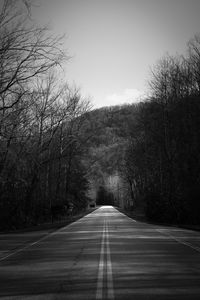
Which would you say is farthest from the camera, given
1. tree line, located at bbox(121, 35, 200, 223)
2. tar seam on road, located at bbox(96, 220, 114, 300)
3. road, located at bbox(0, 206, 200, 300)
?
tree line, located at bbox(121, 35, 200, 223)

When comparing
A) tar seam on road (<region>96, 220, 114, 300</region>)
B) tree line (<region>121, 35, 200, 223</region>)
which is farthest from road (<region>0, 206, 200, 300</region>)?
tree line (<region>121, 35, 200, 223</region>)

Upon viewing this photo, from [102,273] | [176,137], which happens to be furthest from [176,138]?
[102,273]

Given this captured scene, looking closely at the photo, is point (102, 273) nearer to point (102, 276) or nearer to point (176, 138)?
point (102, 276)

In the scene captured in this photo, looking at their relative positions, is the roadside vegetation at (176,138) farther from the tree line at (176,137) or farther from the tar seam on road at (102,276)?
the tar seam on road at (102,276)

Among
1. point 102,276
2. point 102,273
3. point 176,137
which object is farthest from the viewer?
point 176,137

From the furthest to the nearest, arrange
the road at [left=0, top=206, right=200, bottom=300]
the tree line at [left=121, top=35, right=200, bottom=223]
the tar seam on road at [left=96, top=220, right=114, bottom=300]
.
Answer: the tree line at [left=121, top=35, right=200, bottom=223] < the road at [left=0, top=206, right=200, bottom=300] < the tar seam on road at [left=96, top=220, right=114, bottom=300]

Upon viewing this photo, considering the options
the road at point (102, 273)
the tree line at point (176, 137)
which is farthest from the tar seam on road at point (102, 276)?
the tree line at point (176, 137)

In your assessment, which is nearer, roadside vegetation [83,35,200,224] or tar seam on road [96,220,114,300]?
tar seam on road [96,220,114,300]

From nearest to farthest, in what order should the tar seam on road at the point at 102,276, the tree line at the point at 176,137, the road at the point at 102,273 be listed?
the tar seam on road at the point at 102,276
the road at the point at 102,273
the tree line at the point at 176,137

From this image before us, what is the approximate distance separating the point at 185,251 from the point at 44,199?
36.3 m

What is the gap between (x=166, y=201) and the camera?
139 ft

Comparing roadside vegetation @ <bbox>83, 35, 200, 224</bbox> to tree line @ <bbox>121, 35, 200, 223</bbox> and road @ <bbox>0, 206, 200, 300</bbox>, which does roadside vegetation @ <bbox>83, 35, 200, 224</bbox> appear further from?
road @ <bbox>0, 206, 200, 300</bbox>

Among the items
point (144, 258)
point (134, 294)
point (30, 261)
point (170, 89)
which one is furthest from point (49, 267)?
point (170, 89)

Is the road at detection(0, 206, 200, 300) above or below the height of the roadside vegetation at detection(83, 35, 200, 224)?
below
